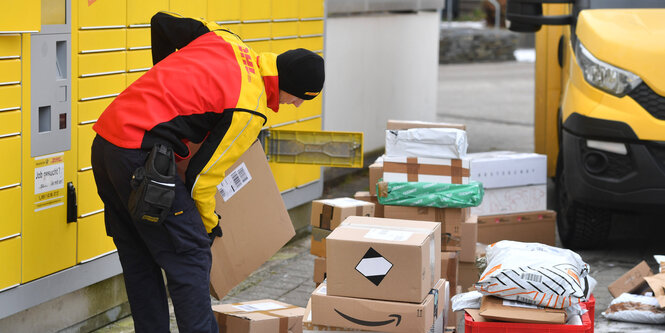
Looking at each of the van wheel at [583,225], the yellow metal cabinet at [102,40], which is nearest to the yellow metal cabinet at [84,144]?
the yellow metal cabinet at [102,40]

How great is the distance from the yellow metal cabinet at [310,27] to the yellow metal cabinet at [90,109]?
7.16 ft

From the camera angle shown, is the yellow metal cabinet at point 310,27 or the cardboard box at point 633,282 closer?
the cardboard box at point 633,282

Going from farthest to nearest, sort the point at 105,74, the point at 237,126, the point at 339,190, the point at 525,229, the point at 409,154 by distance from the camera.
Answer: the point at 339,190 → the point at 525,229 → the point at 409,154 → the point at 105,74 → the point at 237,126

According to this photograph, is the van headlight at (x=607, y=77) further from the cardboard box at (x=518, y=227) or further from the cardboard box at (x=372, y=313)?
the cardboard box at (x=372, y=313)

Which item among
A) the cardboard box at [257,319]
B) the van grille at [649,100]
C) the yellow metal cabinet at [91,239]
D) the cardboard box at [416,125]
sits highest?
the van grille at [649,100]

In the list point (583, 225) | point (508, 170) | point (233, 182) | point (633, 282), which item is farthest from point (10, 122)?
point (583, 225)

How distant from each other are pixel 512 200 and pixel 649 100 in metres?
1.10

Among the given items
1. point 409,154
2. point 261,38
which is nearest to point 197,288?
point 409,154

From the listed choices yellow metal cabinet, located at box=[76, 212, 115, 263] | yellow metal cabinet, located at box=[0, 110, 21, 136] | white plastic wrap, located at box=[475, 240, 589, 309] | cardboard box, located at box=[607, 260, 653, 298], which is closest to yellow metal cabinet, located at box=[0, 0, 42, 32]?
yellow metal cabinet, located at box=[0, 110, 21, 136]

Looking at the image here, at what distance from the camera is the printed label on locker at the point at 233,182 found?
13.5 ft

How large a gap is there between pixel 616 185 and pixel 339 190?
9.77 feet

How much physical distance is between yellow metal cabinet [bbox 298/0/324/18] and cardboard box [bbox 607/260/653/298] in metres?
2.70

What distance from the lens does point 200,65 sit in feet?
11.8

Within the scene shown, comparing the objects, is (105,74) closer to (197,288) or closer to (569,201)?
(197,288)
